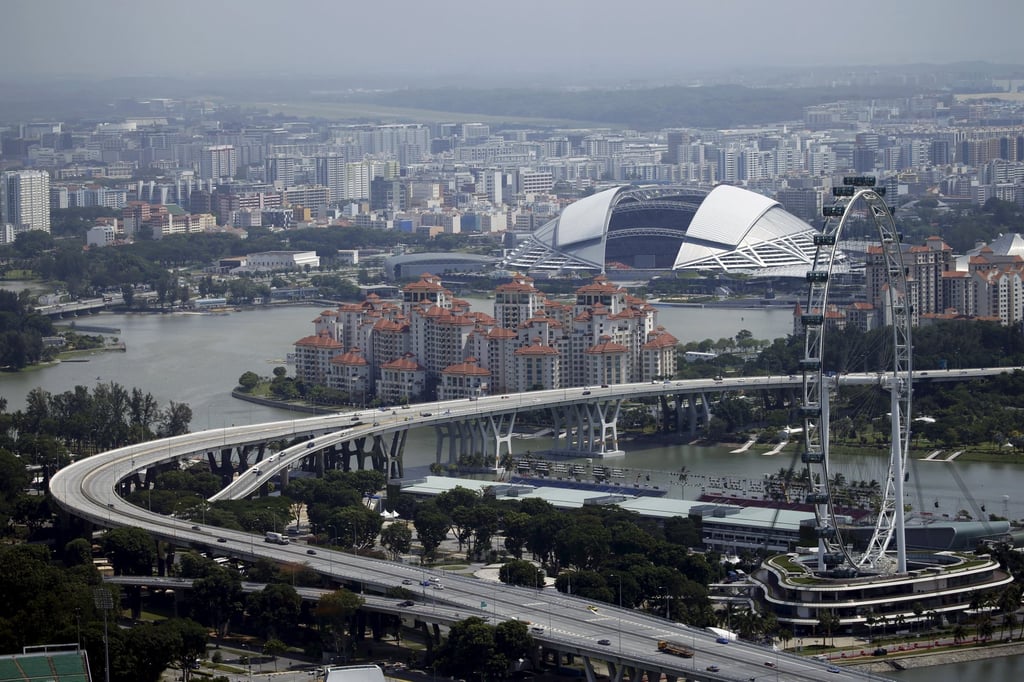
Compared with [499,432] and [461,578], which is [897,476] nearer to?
[461,578]

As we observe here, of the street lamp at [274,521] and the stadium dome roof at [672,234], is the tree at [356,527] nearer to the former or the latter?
the street lamp at [274,521]

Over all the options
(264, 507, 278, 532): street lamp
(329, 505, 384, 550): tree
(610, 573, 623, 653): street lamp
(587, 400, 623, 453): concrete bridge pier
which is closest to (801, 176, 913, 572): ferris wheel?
(610, 573, 623, 653): street lamp

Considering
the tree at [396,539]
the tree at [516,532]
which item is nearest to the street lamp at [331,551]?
the tree at [396,539]

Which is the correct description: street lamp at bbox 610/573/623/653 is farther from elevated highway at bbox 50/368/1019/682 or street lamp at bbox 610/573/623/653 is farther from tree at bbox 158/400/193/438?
tree at bbox 158/400/193/438

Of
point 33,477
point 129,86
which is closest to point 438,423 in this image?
point 33,477

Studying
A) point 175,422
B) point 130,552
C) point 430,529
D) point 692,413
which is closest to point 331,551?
point 430,529

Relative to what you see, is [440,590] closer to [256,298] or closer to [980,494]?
[980,494]
